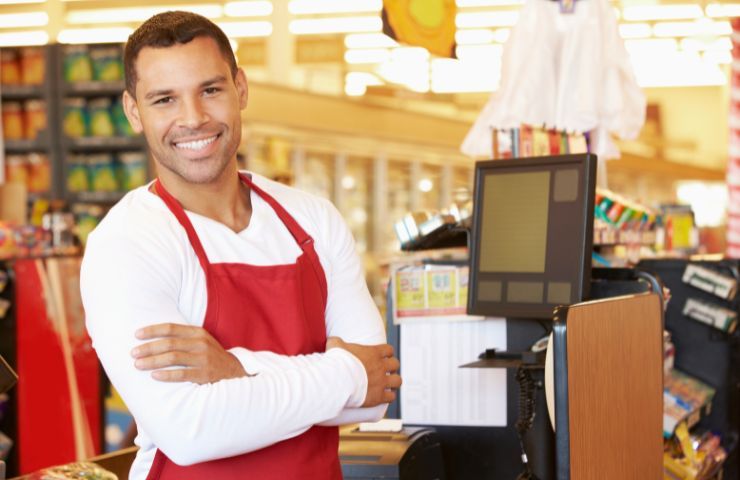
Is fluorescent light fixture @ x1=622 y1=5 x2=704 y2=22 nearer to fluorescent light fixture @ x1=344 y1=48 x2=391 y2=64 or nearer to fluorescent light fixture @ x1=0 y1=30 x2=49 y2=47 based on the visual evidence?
fluorescent light fixture @ x1=344 y1=48 x2=391 y2=64

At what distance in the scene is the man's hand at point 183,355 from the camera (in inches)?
64.2

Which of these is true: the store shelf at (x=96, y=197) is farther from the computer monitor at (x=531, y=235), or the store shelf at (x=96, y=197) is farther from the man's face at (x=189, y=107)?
the man's face at (x=189, y=107)

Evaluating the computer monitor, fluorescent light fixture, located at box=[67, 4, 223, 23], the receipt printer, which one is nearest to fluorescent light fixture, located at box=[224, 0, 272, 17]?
fluorescent light fixture, located at box=[67, 4, 223, 23]

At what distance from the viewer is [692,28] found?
11.4 m

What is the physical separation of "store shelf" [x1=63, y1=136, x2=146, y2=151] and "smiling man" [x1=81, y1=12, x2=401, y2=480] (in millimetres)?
5002

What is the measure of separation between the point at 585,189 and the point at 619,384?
587 millimetres

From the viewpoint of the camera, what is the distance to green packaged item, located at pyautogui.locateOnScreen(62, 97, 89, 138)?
22.6 feet

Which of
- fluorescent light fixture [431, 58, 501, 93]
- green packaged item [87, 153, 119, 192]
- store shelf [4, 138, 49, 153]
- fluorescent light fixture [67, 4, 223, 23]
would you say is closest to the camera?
green packaged item [87, 153, 119, 192]

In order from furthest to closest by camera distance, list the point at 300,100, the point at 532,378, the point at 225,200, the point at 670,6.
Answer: the point at 300,100
the point at 670,6
the point at 532,378
the point at 225,200

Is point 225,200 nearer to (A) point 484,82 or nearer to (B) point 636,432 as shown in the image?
(B) point 636,432

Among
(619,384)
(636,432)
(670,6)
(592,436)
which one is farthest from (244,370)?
(670,6)

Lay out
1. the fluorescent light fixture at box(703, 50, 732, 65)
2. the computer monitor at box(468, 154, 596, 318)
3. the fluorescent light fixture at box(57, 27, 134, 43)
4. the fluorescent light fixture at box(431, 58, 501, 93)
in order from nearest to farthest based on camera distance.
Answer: the computer monitor at box(468, 154, 596, 318), the fluorescent light fixture at box(57, 27, 134, 43), the fluorescent light fixture at box(703, 50, 732, 65), the fluorescent light fixture at box(431, 58, 501, 93)

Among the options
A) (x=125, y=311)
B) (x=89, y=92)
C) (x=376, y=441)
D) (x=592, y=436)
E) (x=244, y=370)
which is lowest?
(x=376, y=441)

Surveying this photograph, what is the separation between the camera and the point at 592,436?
1957 millimetres
